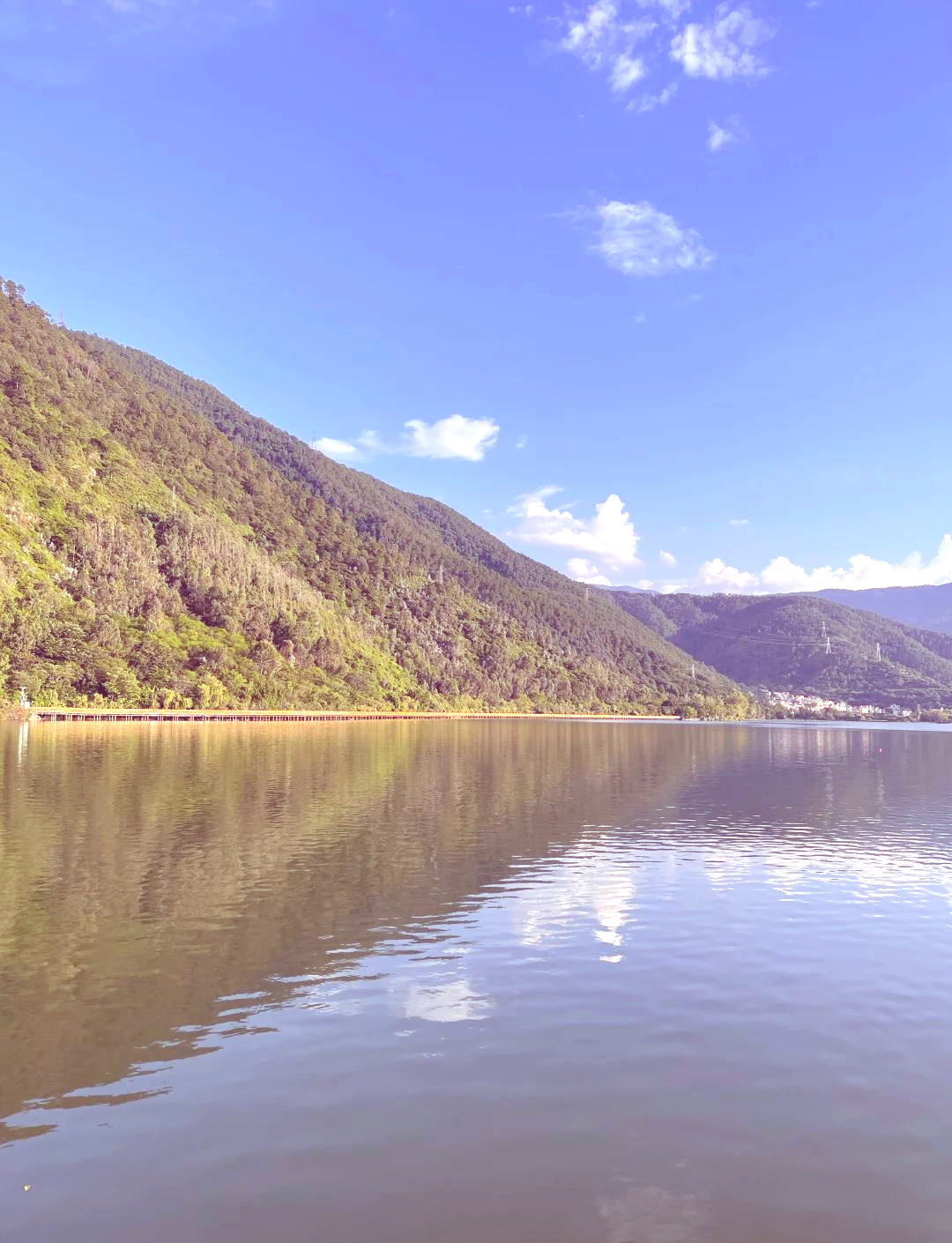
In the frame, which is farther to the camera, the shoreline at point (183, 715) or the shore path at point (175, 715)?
the shore path at point (175, 715)

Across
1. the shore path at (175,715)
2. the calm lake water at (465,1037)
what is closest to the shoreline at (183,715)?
the shore path at (175,715)

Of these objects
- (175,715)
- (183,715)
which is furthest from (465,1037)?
(183,715)

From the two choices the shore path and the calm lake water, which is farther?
the shore path

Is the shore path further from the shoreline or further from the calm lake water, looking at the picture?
the calm lake water

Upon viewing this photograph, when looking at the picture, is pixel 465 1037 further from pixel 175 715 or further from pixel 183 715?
pixel 183 715

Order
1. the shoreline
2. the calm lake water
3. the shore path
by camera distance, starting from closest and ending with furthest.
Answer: the calm lake water
the shoreline
the shore path

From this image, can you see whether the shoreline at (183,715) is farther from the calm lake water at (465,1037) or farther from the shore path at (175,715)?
the calm lake water at (465,1037)

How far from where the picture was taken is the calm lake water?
1053 cm

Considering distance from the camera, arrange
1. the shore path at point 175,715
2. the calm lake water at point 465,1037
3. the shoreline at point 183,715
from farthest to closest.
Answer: the shore path at point 175,715, the shoreline at point 183,715, the calm lake water at point 465,1037

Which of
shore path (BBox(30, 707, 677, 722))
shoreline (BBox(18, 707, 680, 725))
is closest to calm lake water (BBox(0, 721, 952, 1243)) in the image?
shoreline (BBox(18, 707, 680, 725))

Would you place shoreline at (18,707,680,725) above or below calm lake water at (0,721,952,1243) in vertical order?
above

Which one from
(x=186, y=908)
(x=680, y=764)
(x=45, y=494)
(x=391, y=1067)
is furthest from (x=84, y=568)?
(x=391, y=1067)

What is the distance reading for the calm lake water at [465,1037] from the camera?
34.6 feet

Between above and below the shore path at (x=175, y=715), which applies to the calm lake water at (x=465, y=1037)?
below
